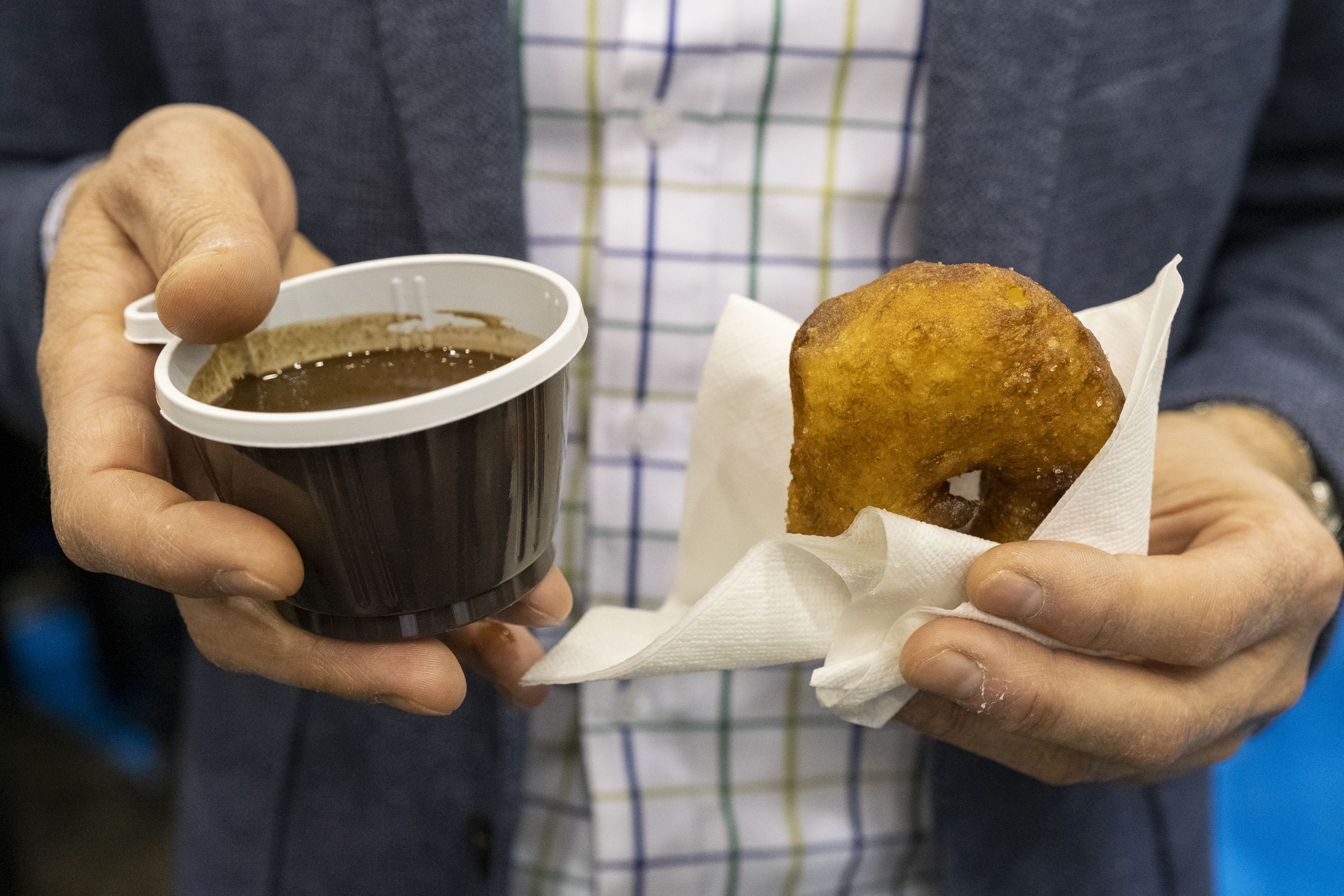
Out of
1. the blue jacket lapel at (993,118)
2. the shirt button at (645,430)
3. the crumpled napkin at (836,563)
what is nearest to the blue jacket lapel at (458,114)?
the shirt button at (645,430)

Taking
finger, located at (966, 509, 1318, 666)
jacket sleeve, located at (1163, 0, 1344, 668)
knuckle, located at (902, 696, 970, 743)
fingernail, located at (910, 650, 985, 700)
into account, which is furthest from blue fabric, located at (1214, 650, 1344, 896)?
fingernail, located at (910, 650, 985, 700)

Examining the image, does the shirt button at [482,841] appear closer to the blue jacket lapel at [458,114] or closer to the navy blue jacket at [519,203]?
the navy blue jacket at [519,203]

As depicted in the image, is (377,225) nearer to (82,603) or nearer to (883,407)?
(883,407)

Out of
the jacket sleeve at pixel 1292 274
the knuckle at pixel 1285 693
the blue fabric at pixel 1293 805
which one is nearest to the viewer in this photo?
the knuckle at pixel 1285 693

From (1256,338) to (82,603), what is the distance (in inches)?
116

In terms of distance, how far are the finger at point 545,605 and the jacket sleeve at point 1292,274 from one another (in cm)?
88

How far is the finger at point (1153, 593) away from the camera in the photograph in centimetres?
67

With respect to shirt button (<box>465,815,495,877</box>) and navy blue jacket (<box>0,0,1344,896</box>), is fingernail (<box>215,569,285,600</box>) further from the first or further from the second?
shirt button (<box>465,815,495,877</box>)

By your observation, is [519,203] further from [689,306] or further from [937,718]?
[937,718]

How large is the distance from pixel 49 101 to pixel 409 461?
3.95 ft

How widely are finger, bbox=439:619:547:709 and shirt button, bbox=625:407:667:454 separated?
407 millimetres

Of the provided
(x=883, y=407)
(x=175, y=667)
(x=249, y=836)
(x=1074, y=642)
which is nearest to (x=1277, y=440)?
(x=1074, y=642)

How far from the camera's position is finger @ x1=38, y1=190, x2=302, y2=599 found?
2.14 ft

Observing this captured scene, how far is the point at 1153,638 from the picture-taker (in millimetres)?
735
